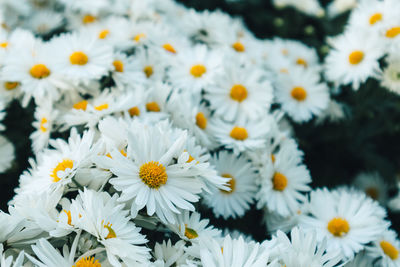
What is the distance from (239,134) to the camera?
8.10 feet

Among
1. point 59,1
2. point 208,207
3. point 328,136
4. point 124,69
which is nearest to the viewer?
point 208,207

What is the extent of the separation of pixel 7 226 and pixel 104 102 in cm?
104

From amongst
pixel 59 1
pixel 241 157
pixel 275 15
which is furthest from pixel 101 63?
pixel 275 15

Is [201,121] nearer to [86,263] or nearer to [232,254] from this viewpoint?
[232,254]

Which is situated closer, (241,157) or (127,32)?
(241,157)

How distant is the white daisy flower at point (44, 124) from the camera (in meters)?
2.29

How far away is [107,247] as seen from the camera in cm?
144

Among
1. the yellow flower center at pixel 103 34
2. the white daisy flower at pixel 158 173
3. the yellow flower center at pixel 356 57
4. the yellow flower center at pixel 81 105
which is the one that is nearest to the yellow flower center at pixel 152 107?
the yellow flower center at pixel 81 105

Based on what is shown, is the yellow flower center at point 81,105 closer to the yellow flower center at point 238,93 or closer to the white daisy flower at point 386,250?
the yellow flower center at point 238,93

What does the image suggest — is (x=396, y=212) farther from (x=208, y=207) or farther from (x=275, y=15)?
(x=275, y=15)

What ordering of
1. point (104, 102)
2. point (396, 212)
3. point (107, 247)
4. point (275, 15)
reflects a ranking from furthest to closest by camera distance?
point (275, 15) < point (396, 212) < point (104, 102) < point (107, 247)

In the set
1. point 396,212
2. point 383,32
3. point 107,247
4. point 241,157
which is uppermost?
point 383,32

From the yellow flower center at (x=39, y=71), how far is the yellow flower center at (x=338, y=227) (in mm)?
1850

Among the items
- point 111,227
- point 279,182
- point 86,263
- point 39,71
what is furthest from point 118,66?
point 86,263
